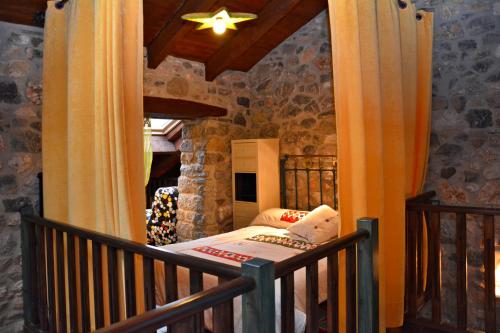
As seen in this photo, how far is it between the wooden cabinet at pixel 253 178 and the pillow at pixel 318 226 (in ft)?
2.86

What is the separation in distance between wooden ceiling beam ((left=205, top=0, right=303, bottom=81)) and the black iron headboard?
4.61 feet

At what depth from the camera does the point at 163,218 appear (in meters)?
5.31

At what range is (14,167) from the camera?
113 inches

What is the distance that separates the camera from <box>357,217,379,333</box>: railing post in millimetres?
1656

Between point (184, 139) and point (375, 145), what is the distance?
3.41 m

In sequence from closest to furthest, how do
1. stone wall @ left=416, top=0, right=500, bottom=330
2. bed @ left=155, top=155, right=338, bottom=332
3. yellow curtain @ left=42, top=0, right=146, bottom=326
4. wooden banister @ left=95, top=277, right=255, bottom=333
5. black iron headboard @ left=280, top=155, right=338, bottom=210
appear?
wooden banister @ left=95, top=277, right=255, bottom=333, yellow curtain @ left=42, top=0, right=146, bottom=326, bed @ left=155, top=155, right=338, bottom=332, stone wall @ left=416, top=0, right=500, bottom=330, black iron headboard @ left=280, top=155, right=338, bottom=210

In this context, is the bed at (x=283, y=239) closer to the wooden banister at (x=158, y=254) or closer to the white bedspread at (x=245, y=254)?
the white bedspread at (x=245, y=254)

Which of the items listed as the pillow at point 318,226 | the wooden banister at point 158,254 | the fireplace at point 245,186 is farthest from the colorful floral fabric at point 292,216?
the wooden banister at point 158,254

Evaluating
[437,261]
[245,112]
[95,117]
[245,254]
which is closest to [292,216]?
[245,254]

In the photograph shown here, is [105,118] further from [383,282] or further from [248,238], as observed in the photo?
[248,238]

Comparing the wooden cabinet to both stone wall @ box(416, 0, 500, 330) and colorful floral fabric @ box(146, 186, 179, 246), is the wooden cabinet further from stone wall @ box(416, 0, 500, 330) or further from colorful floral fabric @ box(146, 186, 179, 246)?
stone wall @ box(416, 0, 500, 330)

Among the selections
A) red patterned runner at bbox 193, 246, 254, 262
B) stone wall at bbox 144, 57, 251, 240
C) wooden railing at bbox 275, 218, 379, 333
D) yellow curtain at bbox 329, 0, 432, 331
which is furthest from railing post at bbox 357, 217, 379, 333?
stone wall at bbox 144, 57, 251, 240

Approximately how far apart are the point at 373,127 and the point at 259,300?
1.32m

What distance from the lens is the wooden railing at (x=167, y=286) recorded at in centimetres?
105
